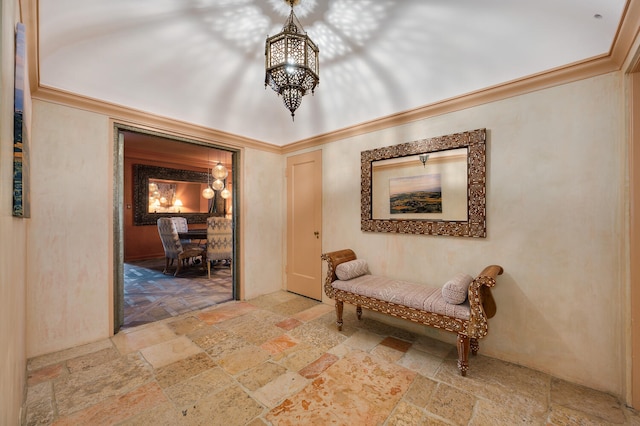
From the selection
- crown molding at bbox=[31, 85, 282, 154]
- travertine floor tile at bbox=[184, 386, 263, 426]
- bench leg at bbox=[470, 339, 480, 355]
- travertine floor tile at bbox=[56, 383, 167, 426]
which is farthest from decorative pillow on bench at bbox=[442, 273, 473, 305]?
crown molding at bbox=[31, 85, 282, 154]

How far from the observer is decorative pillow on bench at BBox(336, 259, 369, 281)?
9.78ft

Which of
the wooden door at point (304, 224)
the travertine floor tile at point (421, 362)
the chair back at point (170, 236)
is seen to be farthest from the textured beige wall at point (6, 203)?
the chair back at point (170, 236)

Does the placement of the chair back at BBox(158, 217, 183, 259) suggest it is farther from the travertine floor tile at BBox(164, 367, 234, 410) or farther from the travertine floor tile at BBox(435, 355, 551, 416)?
the travertine floor tile at BBox(435, 355, 551, 416)

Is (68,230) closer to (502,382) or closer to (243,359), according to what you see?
(243,359)

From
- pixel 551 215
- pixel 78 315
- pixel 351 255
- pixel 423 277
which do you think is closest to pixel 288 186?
pixel 351 255

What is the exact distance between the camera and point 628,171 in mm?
1834

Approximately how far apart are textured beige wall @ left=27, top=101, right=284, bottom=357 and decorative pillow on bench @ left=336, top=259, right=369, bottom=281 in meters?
2.46

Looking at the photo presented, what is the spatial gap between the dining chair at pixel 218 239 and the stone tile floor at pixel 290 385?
95.1 inches

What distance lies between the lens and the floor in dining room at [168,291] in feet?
11.4

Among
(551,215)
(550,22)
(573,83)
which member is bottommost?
(551,215)

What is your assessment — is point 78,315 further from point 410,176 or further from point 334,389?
point 410,176

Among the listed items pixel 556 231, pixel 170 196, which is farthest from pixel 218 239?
pixel 556 231

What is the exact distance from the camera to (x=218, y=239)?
5281 millimetres

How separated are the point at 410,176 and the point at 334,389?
221 cm
